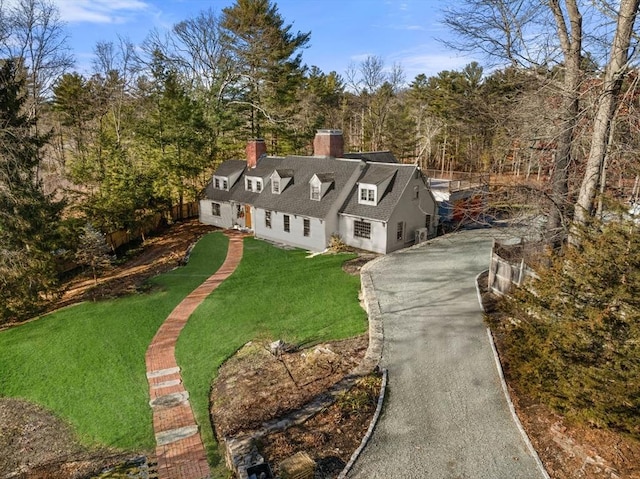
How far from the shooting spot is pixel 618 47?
970 cm

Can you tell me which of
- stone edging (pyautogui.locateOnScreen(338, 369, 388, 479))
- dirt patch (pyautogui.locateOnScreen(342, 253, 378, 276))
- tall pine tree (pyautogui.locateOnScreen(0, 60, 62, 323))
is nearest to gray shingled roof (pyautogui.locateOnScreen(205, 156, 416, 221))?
dirt patch (pyautogui.locateOnScreen(342, 253, 378, 276))

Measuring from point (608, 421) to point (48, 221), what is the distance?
2107 cm

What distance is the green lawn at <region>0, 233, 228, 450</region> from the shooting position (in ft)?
36.6

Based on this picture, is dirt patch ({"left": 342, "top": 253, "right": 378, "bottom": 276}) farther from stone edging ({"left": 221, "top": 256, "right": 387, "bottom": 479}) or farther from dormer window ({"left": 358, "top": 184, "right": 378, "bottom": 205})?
stone edging ({"left": 221, "top": 256, "right": 387, "bottom": 479})

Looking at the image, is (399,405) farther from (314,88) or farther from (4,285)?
(314,88)

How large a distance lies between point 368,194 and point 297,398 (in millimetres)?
14440

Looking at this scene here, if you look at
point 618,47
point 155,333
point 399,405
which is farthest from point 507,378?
point 155,333

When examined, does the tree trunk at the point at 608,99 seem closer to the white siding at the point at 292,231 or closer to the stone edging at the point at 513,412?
the stone edging at the point at 513,412

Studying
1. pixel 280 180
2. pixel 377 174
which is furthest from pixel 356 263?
pixel 280 180

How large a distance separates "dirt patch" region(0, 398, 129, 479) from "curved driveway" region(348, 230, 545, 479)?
6286mm

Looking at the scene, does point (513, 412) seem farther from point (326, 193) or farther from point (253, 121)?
point (253, 121)

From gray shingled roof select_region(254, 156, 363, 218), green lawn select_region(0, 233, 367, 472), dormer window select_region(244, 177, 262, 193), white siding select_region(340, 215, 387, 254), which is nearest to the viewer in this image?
green lawn select_region(0, 233, 367, 472)

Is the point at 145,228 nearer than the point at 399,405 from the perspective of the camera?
No

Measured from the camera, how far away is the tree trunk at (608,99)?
31.0 ft
